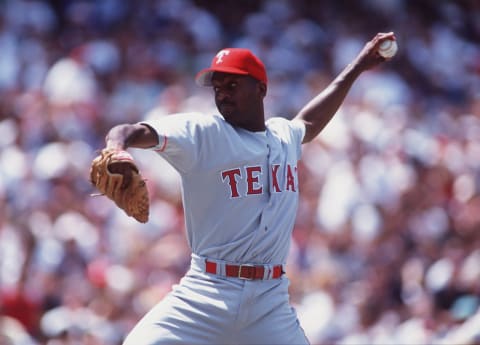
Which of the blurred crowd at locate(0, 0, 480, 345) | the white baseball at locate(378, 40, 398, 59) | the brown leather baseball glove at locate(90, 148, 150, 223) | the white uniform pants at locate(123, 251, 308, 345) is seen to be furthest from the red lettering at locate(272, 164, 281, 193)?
the blurred crowd at locate(0, 0, 480, 345)

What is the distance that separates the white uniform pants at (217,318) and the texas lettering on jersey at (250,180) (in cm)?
37

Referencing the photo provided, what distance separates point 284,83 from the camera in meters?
9.85

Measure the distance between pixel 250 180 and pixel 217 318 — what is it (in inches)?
23.4

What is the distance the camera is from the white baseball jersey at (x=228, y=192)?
3.77 meters

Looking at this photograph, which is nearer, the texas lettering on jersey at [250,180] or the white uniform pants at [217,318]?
the white uniform pants at [217,318]

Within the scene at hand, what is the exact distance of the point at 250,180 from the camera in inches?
153

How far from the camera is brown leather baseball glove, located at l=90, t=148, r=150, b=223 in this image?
10.7ft

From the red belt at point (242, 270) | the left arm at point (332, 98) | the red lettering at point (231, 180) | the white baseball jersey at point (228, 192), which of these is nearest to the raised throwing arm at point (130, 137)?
the white baseball jersey at point (228, 192)

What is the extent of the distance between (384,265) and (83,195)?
275 centimetres

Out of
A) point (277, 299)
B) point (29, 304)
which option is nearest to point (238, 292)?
point (277, 299)

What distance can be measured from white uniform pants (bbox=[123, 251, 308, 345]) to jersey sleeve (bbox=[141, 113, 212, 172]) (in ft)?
1.63

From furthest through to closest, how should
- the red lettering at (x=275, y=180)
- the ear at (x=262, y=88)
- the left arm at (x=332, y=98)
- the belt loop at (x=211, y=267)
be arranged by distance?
1. the left arm at (x=332, y=98)
2. the ear at (x=262, y=88)
3. the red lettering at (x=275, y=180)
4. the belt loop at (x=211, y=267)

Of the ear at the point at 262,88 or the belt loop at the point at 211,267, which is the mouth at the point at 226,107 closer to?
the ear at the point at 262,88

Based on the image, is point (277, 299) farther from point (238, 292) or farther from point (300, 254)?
point (300, 254)
